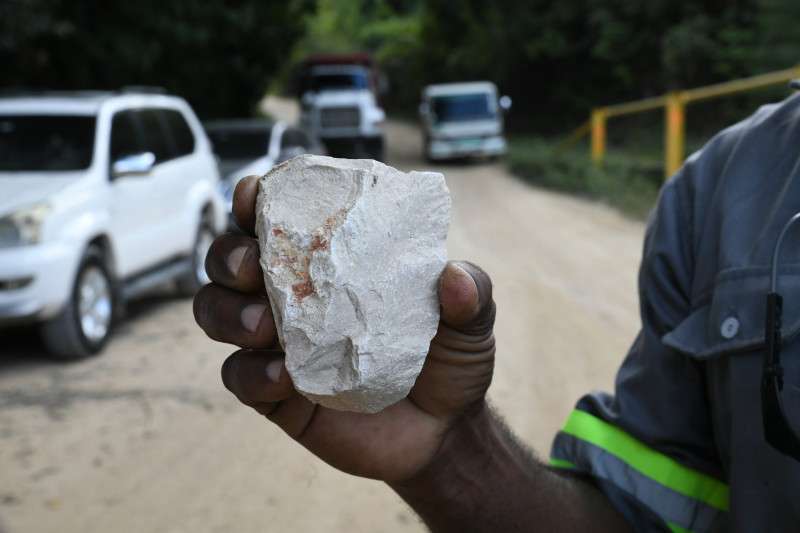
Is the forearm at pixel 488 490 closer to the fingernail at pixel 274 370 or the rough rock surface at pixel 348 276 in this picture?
the rough rock surface at pixel 348 276

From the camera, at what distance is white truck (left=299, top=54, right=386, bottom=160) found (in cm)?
1806

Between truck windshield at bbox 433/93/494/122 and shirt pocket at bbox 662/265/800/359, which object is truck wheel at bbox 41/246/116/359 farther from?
truck windshield at bbox 433/93/494/122

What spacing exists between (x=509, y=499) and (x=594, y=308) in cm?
524

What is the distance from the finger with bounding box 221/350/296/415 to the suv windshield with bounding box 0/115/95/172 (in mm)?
4877

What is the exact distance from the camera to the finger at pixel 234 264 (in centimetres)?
136

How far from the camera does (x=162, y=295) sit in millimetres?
7738

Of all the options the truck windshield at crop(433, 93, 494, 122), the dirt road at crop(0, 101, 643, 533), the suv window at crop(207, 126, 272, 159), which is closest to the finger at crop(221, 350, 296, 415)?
the dirt road at crop(0, 101, 643, 533)

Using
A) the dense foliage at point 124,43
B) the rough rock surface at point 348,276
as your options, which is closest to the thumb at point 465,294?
the rough rock surface at point 348,276

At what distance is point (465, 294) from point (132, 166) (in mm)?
4981

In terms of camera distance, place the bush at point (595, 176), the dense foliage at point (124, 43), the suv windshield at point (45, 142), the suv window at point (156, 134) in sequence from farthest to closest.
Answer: the bush at point (595, 176)
the dense foliage at point (124, 43)
the suv window at point (156, 134)
the suv windshield at point (45, 142)

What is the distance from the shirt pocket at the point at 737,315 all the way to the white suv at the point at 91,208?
4.40m

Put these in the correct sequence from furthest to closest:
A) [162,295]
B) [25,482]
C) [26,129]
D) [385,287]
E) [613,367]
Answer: [162,295] → [26,129] → [613,367] → [25,482] → [385,287]

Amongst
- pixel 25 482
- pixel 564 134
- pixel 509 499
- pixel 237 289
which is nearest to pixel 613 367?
pixel 25 482

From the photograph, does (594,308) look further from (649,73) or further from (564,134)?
(564,134)
